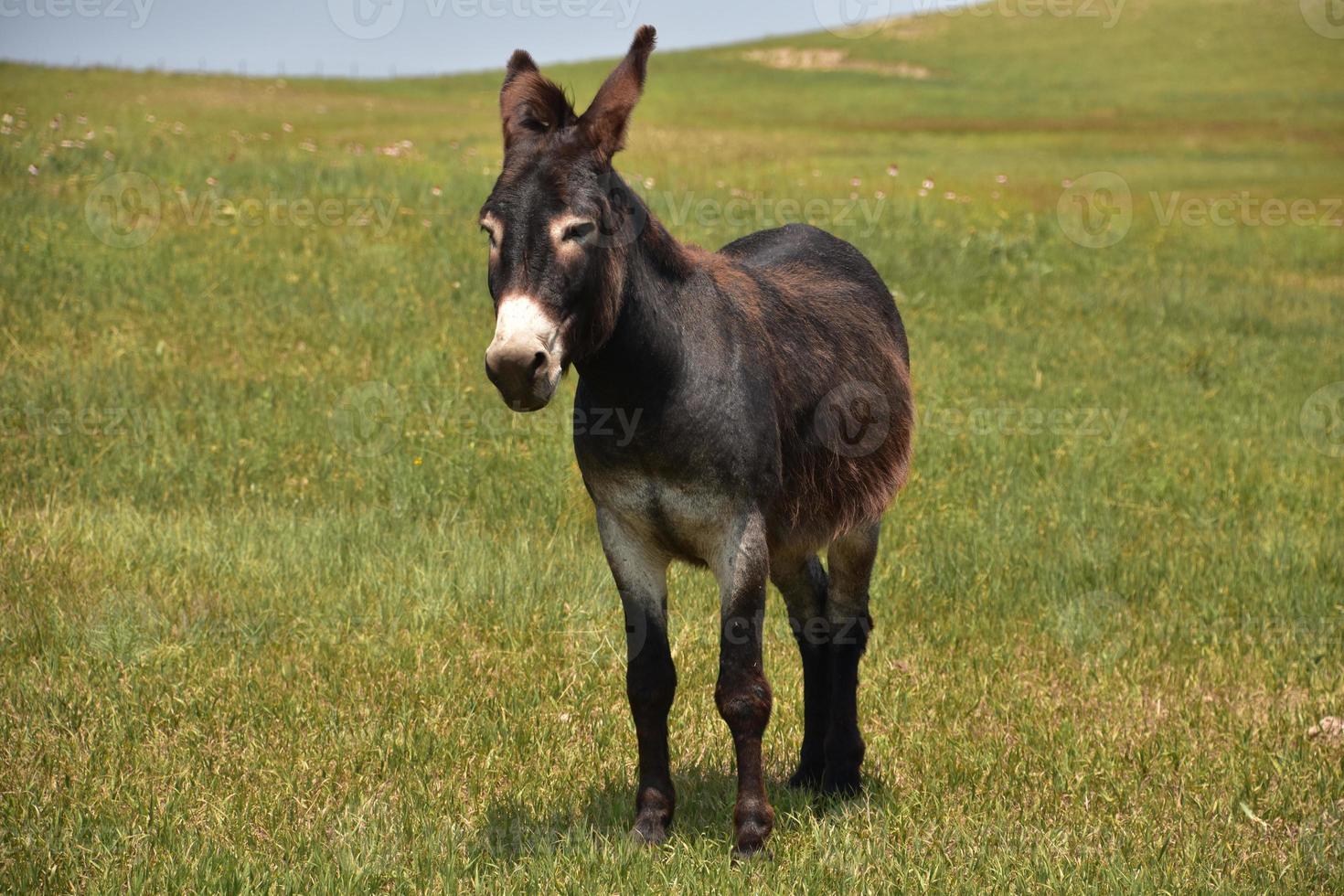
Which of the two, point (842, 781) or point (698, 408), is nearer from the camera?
point (698, 408)

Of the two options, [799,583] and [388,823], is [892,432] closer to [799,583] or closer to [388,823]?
[799,583]

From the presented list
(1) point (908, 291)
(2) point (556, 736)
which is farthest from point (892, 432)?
(1) point (908, 291)

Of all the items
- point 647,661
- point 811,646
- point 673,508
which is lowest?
point 811,646

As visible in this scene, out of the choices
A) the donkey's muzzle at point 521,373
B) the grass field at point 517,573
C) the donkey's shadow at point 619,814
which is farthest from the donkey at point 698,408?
the grass field at point 517,573

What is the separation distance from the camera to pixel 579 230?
3869mm

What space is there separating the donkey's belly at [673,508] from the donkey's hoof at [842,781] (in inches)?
54.1

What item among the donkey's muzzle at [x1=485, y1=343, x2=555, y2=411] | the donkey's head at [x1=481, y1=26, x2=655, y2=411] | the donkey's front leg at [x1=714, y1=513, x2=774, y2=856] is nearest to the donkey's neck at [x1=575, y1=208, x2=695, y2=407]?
the donkey's head at [x1=481, y1=26, x2=655, y2=411]

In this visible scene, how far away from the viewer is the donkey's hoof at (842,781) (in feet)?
17.5

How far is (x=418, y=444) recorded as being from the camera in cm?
938

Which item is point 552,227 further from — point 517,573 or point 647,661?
point 517,573

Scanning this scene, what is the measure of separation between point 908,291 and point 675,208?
3506mm

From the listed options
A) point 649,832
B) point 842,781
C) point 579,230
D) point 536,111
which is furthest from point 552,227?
point 842,781

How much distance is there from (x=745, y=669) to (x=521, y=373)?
153 cm

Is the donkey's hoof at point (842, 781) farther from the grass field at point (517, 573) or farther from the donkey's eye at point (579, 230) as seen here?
the donkey's eye at point (579, 230)
